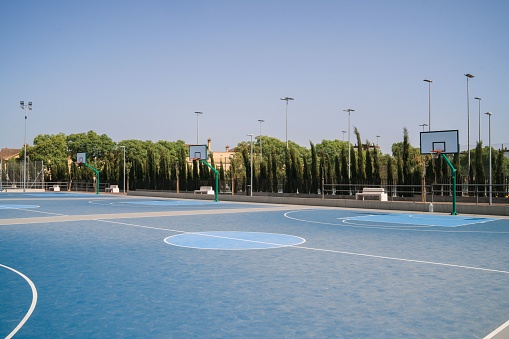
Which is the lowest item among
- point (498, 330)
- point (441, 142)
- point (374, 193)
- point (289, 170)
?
point (498, 330)

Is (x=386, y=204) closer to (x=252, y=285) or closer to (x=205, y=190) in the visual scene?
(x=205, y=190)

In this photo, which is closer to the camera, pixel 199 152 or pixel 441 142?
pixel 441 142

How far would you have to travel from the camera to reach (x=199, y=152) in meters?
42.2

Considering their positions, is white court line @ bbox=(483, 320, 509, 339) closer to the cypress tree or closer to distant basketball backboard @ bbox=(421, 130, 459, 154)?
distant basketball backboard @ bbox=(421, 130, 459, 154)

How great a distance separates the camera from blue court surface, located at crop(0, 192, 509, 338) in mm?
5992

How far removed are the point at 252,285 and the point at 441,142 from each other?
2064cm

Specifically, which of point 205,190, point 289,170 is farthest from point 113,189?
point 289,170

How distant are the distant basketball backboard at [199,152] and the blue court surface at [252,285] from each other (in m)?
26.2

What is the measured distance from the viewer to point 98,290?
788 cm

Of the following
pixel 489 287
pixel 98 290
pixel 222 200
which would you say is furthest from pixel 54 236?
pixel 222 200

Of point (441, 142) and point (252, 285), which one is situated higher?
point (441, 142)

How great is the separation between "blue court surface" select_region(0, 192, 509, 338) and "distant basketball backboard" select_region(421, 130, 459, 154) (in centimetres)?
1070

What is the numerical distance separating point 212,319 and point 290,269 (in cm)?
357

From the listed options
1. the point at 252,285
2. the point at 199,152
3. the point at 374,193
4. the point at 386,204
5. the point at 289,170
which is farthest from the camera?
the point at 289,170
